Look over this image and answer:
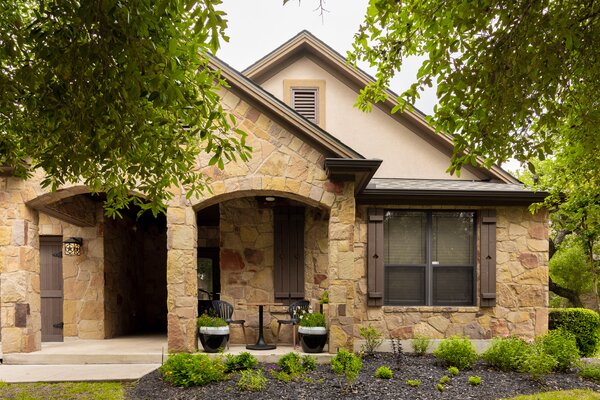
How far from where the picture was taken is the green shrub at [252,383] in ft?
17.7

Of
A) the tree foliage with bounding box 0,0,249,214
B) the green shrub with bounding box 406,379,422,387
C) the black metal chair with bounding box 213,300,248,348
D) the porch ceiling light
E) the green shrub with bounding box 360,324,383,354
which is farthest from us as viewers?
the porch ceiling light

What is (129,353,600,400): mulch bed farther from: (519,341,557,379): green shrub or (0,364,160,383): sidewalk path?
(0,364,160,383): sidewalk path

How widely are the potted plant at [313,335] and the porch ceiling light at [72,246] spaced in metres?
4.94

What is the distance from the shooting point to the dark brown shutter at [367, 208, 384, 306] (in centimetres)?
798

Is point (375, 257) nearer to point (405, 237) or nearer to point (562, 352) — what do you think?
point (405, 237)

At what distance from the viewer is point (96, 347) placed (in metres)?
7.56

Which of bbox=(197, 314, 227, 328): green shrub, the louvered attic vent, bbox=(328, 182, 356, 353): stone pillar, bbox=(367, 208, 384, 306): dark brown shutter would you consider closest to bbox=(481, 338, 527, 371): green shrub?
bbox=(367, 208, 384, 306): dark brown shutter

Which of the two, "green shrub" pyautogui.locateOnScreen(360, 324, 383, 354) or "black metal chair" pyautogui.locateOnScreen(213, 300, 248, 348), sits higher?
"black metal chair" pyautogui.locateOnScreen(213, 300, 248, 348)

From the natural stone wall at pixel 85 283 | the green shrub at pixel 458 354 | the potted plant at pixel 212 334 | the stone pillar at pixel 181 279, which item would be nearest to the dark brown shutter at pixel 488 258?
the green shrub at pixel 458 354

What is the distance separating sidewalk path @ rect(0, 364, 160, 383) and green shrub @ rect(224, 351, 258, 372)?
1.20 m

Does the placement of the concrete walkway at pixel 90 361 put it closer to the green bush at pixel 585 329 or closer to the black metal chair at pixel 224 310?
the black metal chair at pixel 224 310

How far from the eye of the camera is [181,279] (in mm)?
6668

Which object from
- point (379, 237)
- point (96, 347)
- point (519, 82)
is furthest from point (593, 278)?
point (96, 347)

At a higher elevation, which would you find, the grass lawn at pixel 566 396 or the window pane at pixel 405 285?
the window pane at pixel 405 285
